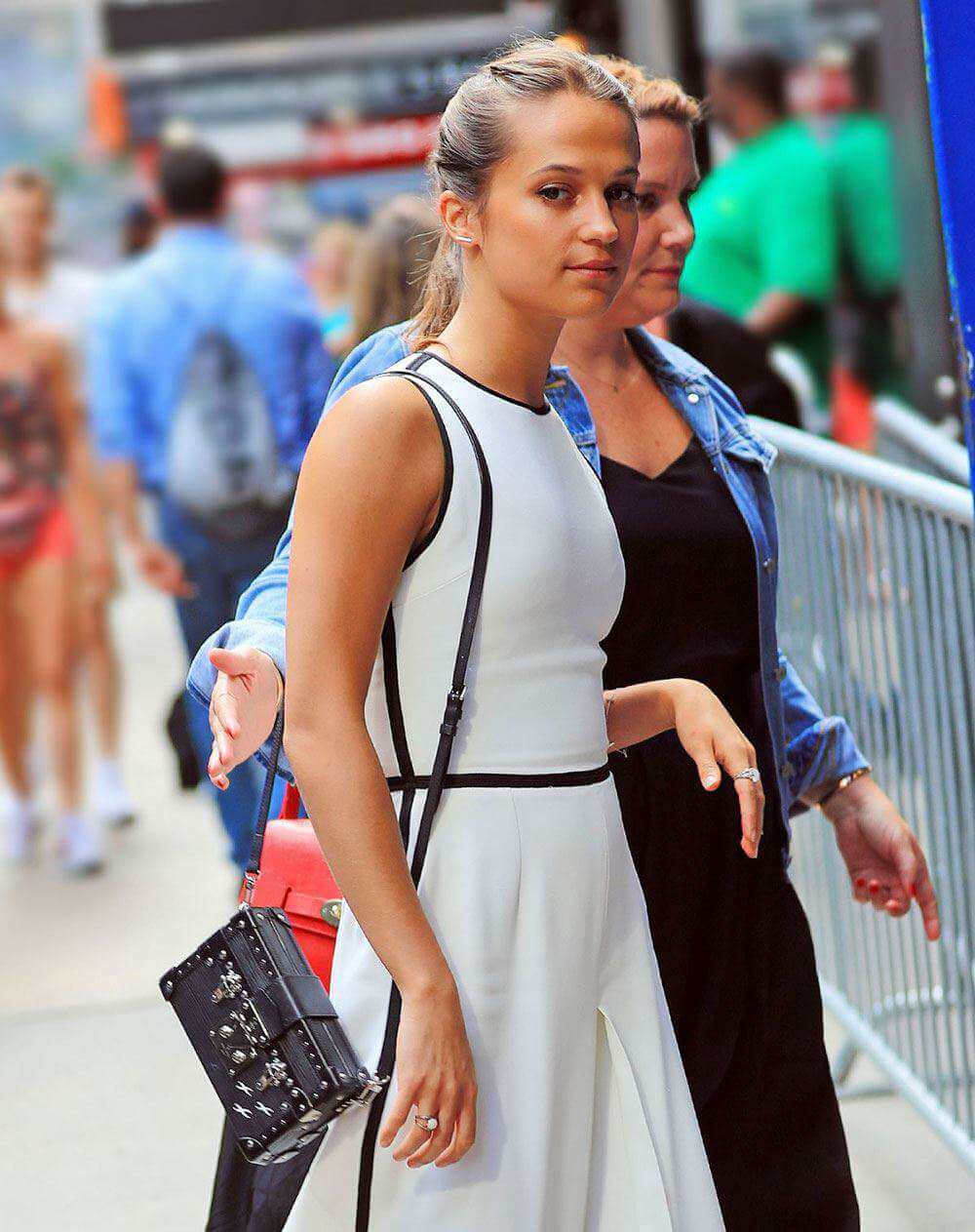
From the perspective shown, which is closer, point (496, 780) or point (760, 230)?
point (496, 780)

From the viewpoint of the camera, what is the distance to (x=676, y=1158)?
1.93 m

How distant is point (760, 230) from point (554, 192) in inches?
232

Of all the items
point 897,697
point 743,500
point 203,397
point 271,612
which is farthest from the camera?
point 203,397

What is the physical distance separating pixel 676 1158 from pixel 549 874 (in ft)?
1.07

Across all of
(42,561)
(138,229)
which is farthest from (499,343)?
(138,229)

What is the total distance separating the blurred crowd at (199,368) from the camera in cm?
561

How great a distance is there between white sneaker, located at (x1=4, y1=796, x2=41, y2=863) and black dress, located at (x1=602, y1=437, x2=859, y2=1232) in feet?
14.5

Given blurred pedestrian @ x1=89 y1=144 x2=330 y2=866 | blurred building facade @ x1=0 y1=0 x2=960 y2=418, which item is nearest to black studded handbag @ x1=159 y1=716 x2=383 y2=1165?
blurred pedestrian @ x1=89 y1=144 x2=330 y2=866

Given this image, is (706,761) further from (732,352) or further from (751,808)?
(732,352)

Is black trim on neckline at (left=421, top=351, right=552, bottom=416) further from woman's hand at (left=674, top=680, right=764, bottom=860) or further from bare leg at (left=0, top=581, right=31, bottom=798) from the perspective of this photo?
bare leg at (left=0, top=581, right=31, bottom=798)

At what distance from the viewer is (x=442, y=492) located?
1.80m

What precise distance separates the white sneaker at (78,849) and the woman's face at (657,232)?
4112 millimetres

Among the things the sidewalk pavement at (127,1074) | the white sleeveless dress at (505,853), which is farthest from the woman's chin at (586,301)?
the sidewalk pavement at (127,1074)

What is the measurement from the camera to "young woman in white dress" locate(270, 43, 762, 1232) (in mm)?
1759
